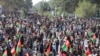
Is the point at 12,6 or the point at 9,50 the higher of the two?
the point at 9,50

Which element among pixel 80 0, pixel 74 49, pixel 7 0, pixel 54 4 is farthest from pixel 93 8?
pixel 74 49

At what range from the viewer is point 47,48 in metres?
23.8

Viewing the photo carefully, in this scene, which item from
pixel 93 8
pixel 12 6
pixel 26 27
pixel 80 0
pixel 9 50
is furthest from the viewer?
pixel 12 6

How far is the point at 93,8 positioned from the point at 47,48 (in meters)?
47.0

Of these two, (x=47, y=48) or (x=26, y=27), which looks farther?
(x=26, y=27)

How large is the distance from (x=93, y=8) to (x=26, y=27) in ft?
110

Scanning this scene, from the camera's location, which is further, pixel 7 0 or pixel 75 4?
pixel 7 0

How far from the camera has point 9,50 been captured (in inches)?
848

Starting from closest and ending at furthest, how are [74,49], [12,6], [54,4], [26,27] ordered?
1. [74,49]
2. [26,27]
3. [54,4]
4. [12,6]

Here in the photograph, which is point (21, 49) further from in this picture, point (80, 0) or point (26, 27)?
point (80, 0)

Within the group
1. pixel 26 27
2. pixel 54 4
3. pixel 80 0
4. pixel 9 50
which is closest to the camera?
pixel 9 50

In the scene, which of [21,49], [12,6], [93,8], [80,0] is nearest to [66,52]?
[21,49]

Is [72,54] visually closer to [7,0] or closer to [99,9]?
[99,9]

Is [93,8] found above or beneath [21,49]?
beneath
